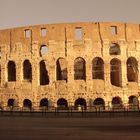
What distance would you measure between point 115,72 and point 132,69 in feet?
6.24

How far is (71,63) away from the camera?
92.8ft

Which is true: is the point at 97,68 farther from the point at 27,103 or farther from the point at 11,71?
the point at 11,71

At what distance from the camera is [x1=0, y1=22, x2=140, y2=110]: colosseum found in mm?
27797

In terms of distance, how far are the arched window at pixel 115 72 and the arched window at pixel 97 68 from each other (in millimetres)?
1202

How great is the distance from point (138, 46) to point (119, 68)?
2421 millimetres

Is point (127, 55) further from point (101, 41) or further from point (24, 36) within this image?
point (24, 36)

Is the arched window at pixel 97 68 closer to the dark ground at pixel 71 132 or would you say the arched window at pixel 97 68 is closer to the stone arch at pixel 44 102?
the stone arch at pixel 44 102

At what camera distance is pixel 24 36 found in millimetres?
29266

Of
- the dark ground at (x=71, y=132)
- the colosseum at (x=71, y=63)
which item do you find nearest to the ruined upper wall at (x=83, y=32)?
the colosseum at (x=71, y=63)

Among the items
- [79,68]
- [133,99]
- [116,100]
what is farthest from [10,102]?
[133,99]

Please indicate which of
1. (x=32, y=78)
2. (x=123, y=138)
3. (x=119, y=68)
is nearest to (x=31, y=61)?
(x=32, y=78)

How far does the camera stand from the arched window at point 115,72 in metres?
28.9

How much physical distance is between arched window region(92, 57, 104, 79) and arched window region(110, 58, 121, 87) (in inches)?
47.3

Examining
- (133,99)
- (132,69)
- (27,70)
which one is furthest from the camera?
(27,70)
